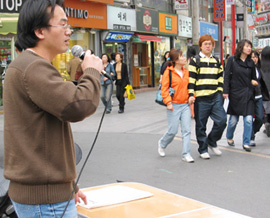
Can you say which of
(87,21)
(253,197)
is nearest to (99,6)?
(87,21)

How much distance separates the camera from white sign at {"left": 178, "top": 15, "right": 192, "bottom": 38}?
27406 mm

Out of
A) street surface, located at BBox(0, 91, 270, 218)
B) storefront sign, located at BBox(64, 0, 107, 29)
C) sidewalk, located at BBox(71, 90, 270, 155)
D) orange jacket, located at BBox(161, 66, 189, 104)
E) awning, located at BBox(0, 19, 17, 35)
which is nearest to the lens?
street surface, located at BBox(0, 91, 270, 218)

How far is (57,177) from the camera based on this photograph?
6.90 feet

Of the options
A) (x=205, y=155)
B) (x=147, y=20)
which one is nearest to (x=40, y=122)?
(x=205, y=155)

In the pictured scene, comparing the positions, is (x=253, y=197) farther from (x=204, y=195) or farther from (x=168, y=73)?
(x=168, y=73)

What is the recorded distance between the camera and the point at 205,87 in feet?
23.3

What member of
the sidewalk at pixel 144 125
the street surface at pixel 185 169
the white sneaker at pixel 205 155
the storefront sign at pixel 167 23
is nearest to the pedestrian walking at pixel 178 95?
the white sneaker at pixel 205 155

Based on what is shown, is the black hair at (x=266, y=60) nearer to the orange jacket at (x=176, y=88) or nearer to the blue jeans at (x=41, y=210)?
the orange jacket at (x=176, y=88)

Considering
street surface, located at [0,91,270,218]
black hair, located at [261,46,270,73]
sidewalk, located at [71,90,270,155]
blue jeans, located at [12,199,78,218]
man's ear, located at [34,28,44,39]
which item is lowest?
street surface, located at [0,91,270,218]

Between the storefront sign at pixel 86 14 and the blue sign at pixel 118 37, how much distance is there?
0.50 m

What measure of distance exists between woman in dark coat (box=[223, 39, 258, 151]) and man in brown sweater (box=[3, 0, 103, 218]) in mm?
5837

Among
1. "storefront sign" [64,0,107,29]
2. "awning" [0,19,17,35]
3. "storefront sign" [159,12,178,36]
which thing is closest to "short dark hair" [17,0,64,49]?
"awning" [0,19,17,35]

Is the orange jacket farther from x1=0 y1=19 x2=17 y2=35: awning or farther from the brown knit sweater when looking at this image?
x1=0 y1=19 x2=17 y2=35: awning

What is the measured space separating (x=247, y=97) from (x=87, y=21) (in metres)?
11.7
